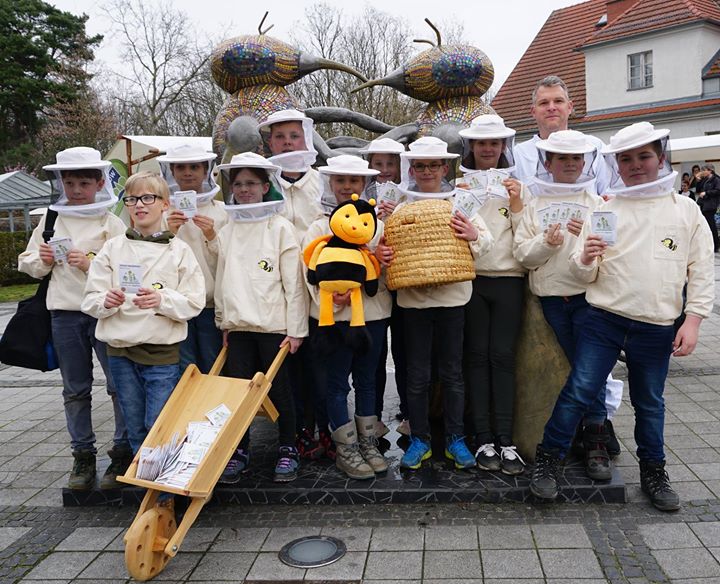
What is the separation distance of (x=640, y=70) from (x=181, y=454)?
25981mm

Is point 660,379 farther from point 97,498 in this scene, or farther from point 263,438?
point 97,498

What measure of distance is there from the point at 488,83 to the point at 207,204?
3670mm

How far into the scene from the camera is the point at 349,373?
4.48 metres

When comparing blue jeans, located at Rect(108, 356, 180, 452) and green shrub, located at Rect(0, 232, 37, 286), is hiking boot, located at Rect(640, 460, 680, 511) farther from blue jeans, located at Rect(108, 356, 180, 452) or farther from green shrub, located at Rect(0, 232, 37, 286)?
green shrub, located at Rect(0, 232, 37, 286)

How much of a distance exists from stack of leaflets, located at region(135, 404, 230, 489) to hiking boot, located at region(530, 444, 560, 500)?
193 centimetres

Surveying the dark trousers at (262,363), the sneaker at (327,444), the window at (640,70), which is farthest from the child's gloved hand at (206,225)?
the window at (640,70)

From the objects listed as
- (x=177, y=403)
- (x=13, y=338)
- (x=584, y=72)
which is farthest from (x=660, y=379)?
(x=584, y=72)

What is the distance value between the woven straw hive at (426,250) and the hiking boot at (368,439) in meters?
1.05

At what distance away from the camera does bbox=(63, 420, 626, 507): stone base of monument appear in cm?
415

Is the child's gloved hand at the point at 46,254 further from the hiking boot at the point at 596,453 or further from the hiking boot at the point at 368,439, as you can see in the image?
the hiking boot at the point at 596,453

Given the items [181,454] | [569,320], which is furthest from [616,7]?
[181,454]

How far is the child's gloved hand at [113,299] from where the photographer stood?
A: 3.82m

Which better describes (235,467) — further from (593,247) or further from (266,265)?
(593,247)

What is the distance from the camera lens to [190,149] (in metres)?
4.59
